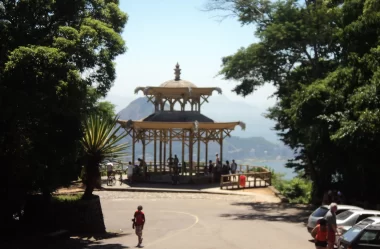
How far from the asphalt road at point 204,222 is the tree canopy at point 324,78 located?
362cm

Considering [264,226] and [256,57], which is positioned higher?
[256,57]

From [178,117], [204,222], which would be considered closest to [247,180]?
[178,117]

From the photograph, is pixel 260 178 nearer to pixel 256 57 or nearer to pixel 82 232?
pixel 256 57

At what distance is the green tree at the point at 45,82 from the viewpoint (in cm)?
1533

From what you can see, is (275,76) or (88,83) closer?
(88,83)

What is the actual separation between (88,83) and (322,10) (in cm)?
1534

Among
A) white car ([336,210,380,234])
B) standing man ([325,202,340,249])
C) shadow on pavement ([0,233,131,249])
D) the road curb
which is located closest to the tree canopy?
the road curb

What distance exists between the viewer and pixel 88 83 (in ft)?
60.5

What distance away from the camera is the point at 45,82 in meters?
15.4

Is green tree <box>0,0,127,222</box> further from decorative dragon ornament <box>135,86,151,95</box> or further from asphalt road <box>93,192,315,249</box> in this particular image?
decorative dragon ornament <box>135,86,151,95</box>

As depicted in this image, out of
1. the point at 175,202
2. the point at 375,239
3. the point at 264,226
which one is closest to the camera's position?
the point at 375,239

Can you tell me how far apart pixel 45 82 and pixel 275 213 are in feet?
50.1

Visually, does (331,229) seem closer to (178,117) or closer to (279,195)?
(279,195)

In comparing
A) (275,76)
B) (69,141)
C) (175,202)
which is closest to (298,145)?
(275,76)
